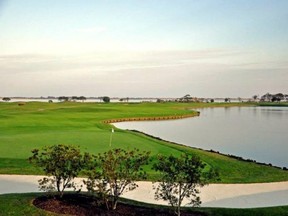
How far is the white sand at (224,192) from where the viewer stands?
47.0 ft

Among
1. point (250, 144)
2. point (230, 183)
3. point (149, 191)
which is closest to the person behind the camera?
point (149, 191)

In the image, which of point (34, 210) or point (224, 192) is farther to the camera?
point (224, 192)

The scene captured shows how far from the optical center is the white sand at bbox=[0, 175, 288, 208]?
14.3m

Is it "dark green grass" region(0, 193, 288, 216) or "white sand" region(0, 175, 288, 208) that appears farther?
"white sand" region(0, 175, 288, 208)

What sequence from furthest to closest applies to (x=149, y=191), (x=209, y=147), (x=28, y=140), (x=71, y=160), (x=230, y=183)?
(x=209, y=147) < (x=28, y=140) < (x=230, y=183) < (x=149, y=191) < (x=71, y=160)

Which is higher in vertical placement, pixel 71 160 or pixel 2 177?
pixel 71 160

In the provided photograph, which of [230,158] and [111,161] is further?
[230,158]

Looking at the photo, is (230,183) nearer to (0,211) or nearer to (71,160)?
(71,160)

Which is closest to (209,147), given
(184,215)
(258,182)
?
(258,182)

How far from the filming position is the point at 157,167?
10914 millimetres

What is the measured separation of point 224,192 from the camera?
15.8m

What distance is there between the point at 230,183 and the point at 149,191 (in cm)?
427

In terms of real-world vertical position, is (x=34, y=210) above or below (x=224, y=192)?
above

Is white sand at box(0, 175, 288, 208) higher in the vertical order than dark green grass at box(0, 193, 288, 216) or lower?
lower
